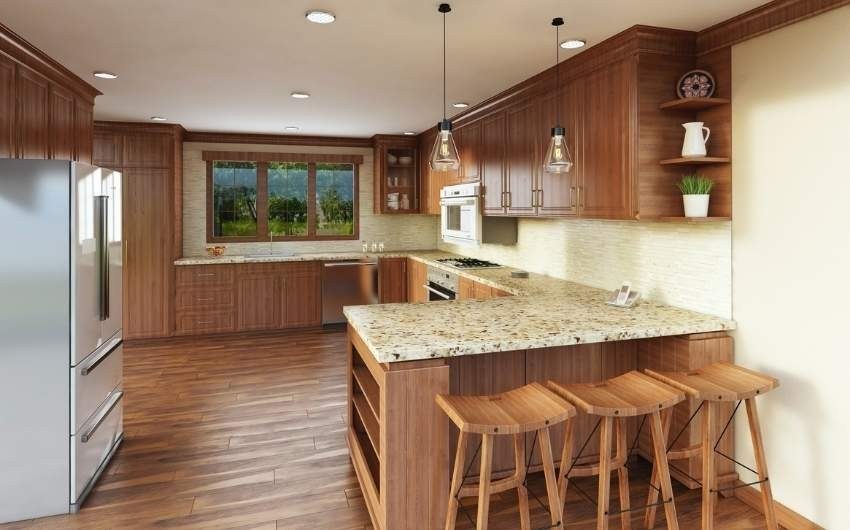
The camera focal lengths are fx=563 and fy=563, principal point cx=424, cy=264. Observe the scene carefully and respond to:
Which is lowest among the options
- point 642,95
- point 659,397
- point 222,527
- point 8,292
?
point 222,527

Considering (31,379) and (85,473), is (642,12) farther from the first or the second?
(85,473)

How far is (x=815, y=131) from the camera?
2387mm

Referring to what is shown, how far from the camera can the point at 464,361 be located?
2.69 m

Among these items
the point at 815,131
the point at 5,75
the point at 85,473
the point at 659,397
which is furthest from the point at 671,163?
the point at 5,75

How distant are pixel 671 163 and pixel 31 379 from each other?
3232 millimetres

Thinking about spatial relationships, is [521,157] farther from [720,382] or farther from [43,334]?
[43,334]

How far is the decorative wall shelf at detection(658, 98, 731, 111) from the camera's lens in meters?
2.78

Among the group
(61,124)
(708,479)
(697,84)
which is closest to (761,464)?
(708,479)

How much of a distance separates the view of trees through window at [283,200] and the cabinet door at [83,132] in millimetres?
2426

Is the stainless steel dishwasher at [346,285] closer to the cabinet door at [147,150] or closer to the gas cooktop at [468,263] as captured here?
the gas cooktop at [468,263]

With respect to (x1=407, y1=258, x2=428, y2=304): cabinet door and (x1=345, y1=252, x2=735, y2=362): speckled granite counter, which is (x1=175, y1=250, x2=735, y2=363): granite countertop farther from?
(x1=407, y1=258, x2=428, y2=304): cabinet door

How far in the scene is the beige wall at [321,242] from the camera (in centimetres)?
668

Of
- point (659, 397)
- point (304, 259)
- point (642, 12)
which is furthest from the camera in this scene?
point (304, 259)

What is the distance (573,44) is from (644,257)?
52.7 inches
